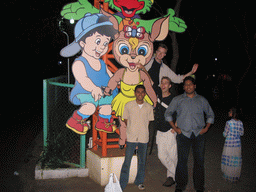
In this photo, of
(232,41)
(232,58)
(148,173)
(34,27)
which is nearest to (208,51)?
(232,58)

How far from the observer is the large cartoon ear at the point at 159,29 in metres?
5.27

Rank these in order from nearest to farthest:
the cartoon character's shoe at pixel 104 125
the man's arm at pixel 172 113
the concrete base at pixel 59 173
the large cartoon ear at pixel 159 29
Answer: the man's arm at pixel 172 113 < the cartoon character's shoe at pixel 104 125 < the large cartoon ear at pixel 159 29 < the concrete base at pixel 59 173

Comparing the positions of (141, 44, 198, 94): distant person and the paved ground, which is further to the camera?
(141, 44, 198, 94): distant person

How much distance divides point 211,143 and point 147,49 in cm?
525

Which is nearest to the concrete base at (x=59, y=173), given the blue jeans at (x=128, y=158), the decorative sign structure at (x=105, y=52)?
the decorative sign structure at (x=105, y=52)

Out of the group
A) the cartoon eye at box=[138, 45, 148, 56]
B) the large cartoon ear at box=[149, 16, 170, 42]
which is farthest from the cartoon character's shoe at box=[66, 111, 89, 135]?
the large cartoon ear at box=[149, 16, 170, 42]

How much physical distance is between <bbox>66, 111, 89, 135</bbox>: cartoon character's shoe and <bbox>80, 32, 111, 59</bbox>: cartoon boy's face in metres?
1.18

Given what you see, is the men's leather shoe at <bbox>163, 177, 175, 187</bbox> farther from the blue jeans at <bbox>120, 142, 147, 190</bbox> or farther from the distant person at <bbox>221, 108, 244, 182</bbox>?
the distant person at <bbox>221, 108, 244, 182</bbox>

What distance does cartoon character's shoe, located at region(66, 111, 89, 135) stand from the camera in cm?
501

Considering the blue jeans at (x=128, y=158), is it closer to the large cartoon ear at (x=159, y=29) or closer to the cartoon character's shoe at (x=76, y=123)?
the cartoon character's shoe at (x=76, y=123)

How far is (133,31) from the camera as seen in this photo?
5082mm

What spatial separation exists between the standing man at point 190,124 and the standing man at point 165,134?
1.01 feet

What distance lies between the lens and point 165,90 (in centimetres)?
498

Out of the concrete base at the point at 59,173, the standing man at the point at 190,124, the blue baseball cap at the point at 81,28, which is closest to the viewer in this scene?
the standing man at the point at 190,124
